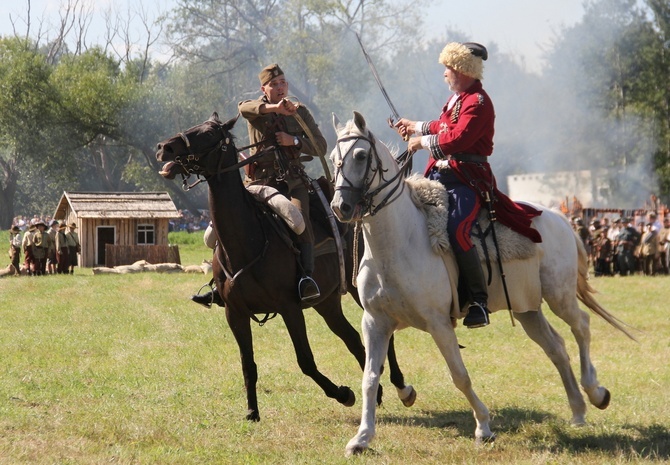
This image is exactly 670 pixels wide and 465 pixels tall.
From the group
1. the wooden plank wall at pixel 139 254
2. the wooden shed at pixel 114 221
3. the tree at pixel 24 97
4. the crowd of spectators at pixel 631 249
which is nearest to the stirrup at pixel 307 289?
the crowd of spectators at pixel 631 249

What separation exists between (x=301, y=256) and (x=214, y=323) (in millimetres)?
8401

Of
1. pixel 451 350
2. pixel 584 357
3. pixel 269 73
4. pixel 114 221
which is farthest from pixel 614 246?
pixel 451 350

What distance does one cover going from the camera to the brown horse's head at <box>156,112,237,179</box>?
7742 millimetres

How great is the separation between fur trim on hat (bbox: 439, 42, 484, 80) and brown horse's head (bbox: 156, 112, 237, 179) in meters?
1.87

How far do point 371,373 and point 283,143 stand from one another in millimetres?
2595

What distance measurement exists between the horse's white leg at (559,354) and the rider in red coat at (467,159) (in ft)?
2.93

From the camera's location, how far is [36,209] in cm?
8319

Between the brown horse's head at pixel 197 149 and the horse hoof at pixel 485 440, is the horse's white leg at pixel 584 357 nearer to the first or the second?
the horse hoof at pixel 485 440

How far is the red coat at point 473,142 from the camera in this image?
725cm

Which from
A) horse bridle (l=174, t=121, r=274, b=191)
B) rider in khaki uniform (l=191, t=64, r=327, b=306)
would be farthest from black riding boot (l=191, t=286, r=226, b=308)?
horse bridle (l=174, t=121, r=274, b=191)

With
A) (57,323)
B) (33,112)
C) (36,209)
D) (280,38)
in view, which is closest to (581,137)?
(280,38)

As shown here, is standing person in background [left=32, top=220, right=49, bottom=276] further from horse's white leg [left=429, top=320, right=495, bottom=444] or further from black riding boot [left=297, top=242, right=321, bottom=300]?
horse's white leg [left=429, top=320, right=495, bottom=444]

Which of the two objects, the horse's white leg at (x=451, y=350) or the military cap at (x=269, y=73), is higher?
the military cap at (x=269, y=73)

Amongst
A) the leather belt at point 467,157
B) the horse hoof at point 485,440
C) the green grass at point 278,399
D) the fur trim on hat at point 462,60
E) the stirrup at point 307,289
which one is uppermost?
the fur trim on hat at point 462,60
